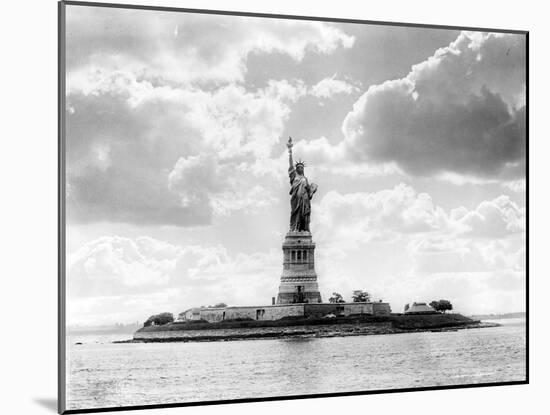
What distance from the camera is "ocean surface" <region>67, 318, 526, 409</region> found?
12.1 meters

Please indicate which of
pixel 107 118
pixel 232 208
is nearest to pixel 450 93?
pixel 232 208

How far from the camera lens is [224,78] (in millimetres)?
12703

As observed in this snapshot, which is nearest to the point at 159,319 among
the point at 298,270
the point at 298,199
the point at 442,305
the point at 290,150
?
the point at 298,270

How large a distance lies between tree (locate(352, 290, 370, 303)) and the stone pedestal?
0.45 m

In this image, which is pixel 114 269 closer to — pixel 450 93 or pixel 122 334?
pixel 122 334

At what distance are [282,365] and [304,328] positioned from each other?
2.31ft

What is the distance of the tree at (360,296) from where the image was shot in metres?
13.3

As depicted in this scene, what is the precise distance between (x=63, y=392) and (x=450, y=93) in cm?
552

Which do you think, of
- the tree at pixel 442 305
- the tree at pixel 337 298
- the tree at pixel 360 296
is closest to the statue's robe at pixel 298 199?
the tree at pixel 337 298

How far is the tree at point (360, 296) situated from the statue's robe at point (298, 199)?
93 cm

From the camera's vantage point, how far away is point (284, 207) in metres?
13.0

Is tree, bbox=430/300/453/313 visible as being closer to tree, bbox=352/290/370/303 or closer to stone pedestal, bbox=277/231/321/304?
tree, bbox=352/290/370/303

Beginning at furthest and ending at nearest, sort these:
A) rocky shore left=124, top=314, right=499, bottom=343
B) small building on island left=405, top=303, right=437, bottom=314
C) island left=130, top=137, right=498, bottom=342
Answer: small building on island left=405, top=303, right=437, bottom=314 → island left=130, top=137, right=498, bottom=342 → rocky shore left=124, top=314, right=499, bottom=343

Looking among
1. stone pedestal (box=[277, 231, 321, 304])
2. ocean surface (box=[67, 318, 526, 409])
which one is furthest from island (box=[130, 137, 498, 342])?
ocean surface (box=[67, 318, 526, 409])
